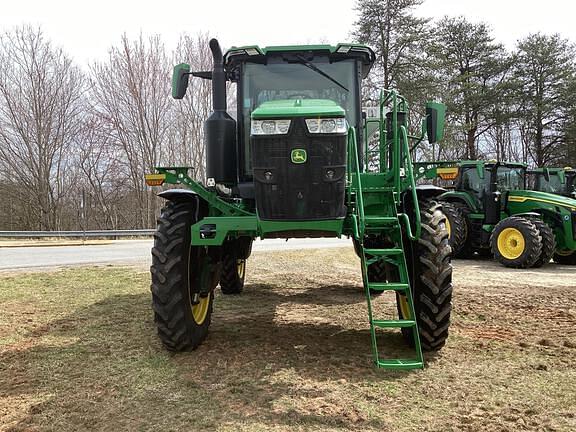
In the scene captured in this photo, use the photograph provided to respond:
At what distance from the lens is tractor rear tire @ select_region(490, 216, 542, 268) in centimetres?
1022

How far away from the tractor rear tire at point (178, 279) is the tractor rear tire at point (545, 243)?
8024 mm

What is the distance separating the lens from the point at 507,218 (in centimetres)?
1088

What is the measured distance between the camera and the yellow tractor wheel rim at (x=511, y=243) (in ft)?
34.4

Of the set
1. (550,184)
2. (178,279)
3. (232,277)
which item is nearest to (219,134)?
(178,279)

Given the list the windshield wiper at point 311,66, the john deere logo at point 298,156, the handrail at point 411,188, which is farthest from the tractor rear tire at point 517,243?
the john deere logo at point 298,156

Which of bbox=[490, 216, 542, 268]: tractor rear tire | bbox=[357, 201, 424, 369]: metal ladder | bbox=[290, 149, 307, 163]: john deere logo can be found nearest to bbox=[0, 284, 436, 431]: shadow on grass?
bbox=[357, 201, 424, 369]: metal ladder

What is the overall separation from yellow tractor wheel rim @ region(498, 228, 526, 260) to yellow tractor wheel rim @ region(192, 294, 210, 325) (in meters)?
7.64

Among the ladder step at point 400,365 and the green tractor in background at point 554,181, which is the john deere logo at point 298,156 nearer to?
the ladder step at point 400,365

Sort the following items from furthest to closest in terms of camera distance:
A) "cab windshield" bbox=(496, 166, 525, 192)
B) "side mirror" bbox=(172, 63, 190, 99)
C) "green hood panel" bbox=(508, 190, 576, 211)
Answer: "cab windshield" bbox=(496, 166, 525, 192) < "green hood panel" bbox=(508, 190, 576, 211) < "side mirror" bbox=(172, 63, 190, 99)

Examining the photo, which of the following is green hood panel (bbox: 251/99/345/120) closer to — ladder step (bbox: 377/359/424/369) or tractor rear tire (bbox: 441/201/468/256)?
ladder step (bbox: 377/359/424/369)

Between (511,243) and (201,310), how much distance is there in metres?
7.93

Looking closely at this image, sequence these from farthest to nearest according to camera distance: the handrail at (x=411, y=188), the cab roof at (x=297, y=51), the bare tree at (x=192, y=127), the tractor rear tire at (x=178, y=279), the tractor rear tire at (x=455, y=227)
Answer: the bare tree at (x=192, y=127) < the tractor rear tire at (x=455, y=227) < the cab roof at (x=297, y=51) < the tractor rear tire at (x=178, y=279) < the handrail at (x=411, y=188)

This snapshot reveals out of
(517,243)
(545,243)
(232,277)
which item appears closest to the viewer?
(232,277)

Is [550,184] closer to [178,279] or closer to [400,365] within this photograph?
[400,365]
